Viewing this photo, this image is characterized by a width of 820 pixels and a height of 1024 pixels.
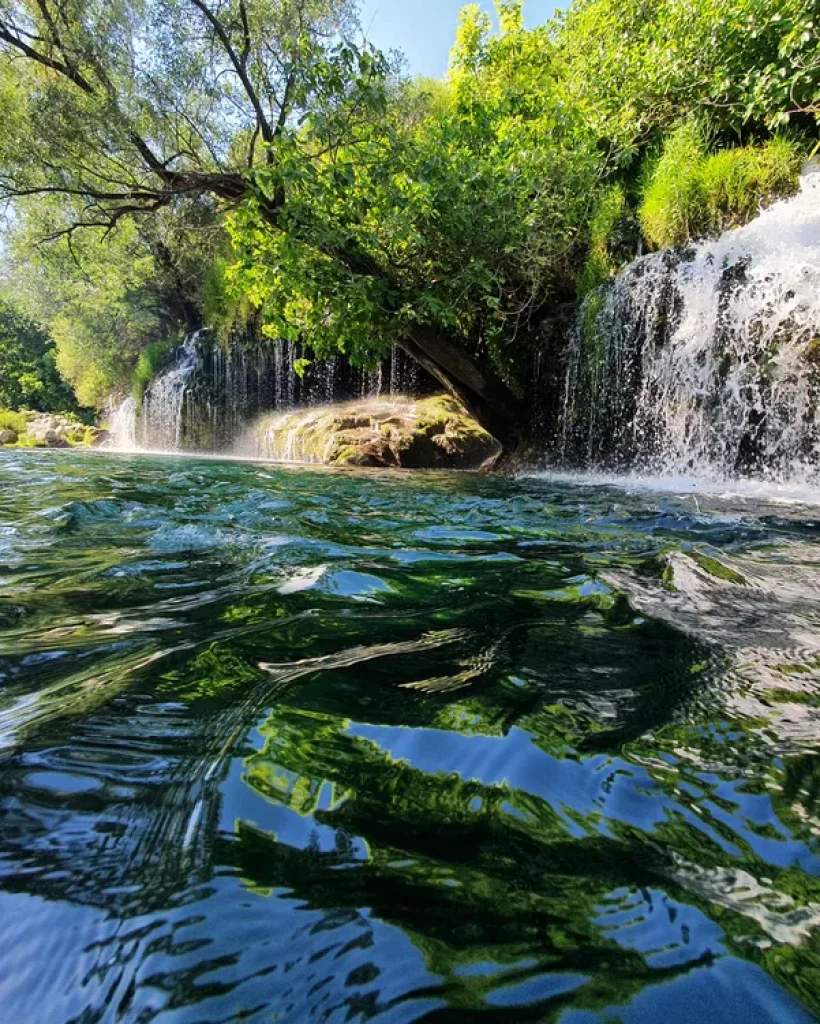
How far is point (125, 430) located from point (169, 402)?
424 cm

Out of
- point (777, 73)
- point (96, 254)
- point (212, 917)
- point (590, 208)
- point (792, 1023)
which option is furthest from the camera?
point (96, 254)

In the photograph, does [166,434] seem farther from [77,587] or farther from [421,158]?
[77,587]

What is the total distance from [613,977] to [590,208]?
10297 mm

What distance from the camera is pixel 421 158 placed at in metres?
7.00

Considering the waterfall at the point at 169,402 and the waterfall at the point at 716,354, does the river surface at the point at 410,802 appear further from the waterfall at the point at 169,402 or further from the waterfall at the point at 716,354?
the waterfall at the point at 169,402

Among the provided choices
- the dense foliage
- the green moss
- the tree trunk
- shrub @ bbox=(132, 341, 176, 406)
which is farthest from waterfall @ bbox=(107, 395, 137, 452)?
the green moss

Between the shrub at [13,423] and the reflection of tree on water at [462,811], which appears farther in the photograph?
the shrub at [13,423]

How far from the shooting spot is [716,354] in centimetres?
685

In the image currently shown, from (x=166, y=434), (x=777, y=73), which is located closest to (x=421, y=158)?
(x=777, y=73)

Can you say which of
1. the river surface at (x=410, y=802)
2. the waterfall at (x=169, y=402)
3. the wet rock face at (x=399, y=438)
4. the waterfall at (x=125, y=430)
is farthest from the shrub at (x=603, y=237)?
the waterfall at (x=125, y=430)

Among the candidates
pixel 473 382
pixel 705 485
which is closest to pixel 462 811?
pixel 705 485

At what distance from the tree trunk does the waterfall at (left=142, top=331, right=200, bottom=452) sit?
35.4 ft

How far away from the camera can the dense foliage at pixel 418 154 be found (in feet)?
23.1

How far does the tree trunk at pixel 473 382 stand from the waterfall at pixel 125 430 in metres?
14.2
